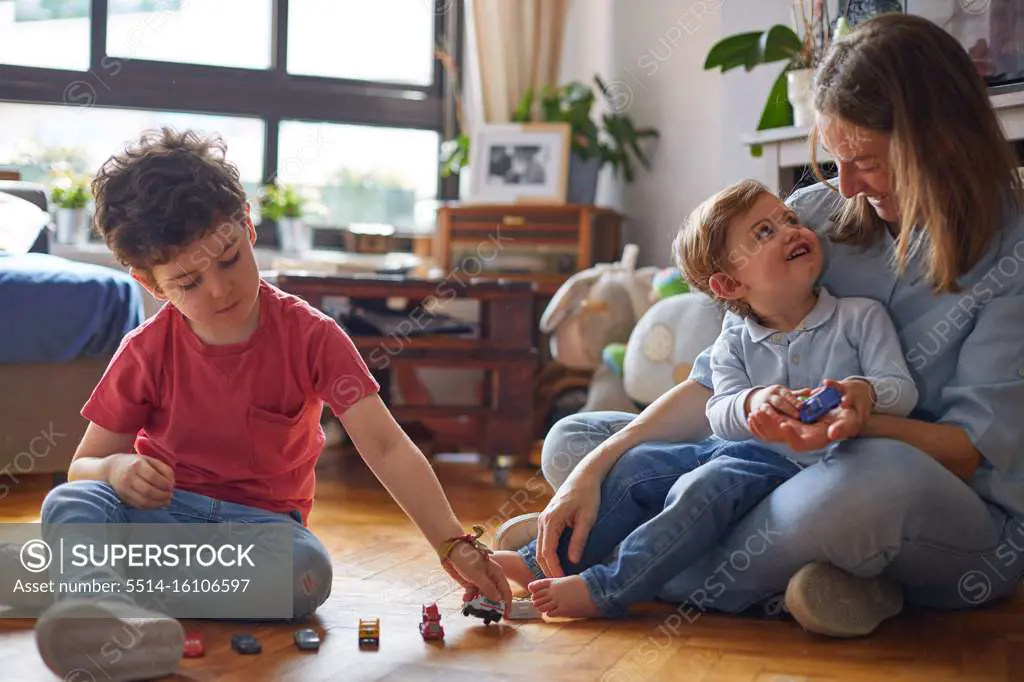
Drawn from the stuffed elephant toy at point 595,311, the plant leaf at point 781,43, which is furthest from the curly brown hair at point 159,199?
the stuffed elephant toy at point 595,311

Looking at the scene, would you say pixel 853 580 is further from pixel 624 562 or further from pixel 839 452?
pixel 624 562

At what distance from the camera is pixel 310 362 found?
1.60m

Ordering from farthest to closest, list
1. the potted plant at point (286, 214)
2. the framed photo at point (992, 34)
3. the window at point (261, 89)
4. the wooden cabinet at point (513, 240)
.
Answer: the potted plant at point (286, 214) < the window at point (261, 89) < the wooden cabinet at point (513, 240) < the framed photo at point (992, 34)

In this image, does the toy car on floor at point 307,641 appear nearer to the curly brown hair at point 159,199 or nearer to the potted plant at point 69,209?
the curly brown hair at point 159,199

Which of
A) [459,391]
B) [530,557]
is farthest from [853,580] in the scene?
[459,391]

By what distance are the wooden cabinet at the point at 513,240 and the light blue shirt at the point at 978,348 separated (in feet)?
7.02

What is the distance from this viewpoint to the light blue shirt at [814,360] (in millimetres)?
1517

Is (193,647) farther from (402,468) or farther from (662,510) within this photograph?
(662,510)

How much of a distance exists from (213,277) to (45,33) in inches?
108

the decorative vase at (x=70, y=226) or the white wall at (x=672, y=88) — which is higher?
the white wall at (x=672, y=88)

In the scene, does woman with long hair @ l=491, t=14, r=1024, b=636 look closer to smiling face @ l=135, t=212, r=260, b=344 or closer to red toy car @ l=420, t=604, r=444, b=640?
red toy car @ l=420, t=604, r=444, b=640

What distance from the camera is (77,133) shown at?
394cm

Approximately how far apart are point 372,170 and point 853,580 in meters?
3.08

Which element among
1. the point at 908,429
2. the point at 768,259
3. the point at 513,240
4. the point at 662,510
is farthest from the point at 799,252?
the point at 513,240
